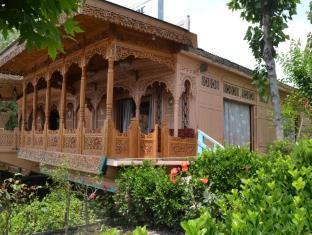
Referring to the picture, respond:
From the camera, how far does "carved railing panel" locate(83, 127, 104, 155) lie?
9.00 meters

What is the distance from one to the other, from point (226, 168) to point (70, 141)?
5332mm

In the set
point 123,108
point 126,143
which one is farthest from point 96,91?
point 126,143

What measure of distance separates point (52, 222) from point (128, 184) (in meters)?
1.60

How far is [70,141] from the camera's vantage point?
34.4 feet

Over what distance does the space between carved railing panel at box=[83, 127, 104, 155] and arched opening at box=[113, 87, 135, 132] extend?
179 inches

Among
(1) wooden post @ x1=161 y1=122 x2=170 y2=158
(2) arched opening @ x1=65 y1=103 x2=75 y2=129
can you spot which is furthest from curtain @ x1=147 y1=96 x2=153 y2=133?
(2) arched opening @ x1=65 y1=103 x2=75 y2=129

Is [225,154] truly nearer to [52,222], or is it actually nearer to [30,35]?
[52,222]

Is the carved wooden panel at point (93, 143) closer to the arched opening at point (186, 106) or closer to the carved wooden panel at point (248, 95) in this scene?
the arched opening at point (186, 106)

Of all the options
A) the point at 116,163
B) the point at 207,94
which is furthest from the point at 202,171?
the point at 207,94

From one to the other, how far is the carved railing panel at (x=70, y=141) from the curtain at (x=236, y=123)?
5710mm

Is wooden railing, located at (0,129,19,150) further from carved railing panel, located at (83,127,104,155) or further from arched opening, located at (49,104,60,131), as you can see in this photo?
arched opening, located at (49,104,60,131)

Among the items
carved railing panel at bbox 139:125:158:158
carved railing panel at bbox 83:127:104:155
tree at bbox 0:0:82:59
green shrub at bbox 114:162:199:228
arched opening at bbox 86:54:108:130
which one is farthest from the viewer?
arched opening at bbox 86:54:108:130

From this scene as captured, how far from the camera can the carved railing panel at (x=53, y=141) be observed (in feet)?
37.3

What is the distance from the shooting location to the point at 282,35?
10812 mm
